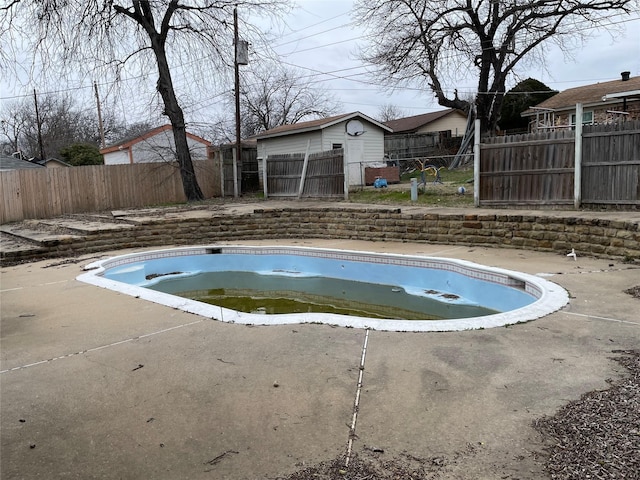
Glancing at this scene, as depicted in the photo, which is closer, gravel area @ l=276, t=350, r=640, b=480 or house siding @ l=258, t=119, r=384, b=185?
gravel area @ l=276, t=350, r=640, b=480

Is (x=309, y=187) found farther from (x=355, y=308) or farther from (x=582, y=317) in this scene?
(x=582, y=317)

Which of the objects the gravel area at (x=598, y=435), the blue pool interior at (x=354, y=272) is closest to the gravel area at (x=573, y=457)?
the gravel area at (x=598, y=435)

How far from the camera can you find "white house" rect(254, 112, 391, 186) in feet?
61.0

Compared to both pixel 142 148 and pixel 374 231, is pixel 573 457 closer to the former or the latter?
pixel 374 231

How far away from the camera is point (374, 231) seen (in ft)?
33.5

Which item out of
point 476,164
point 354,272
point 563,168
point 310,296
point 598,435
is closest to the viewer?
point 598,435

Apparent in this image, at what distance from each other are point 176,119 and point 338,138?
20.5ft

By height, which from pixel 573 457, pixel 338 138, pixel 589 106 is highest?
pixel 589 106

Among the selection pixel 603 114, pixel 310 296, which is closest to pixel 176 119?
pixel 310 296

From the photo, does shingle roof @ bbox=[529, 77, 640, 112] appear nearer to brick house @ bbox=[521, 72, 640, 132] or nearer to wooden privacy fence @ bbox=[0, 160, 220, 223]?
brick house @ bbox=[521, 72, 640, 132]

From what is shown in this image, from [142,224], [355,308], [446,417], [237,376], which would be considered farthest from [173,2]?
[446,417]

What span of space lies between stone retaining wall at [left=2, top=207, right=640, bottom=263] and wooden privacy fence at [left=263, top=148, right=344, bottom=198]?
306 cm

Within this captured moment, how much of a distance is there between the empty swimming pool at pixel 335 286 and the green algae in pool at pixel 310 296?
0.01 m

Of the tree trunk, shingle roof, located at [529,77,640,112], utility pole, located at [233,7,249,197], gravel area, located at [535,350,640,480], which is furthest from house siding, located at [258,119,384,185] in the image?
gravel area, located at [535,350,640,480]
